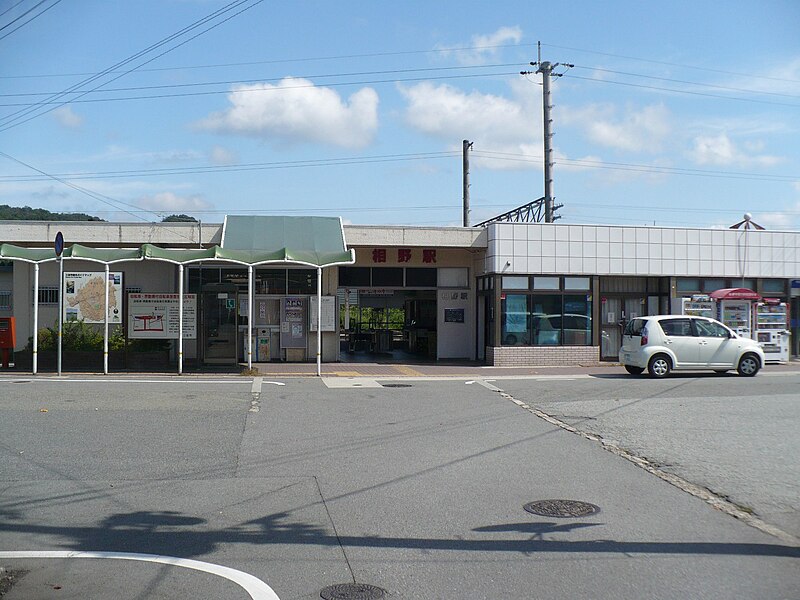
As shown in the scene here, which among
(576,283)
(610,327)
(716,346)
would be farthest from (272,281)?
(716,346)

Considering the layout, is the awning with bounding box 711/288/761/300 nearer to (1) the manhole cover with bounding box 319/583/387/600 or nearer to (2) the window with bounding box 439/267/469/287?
(2) the window with bounding box 439/267/469/287

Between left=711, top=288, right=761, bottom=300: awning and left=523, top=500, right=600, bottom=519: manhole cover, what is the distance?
62.8ft

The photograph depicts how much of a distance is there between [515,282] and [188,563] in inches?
754

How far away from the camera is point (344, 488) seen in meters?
8.74

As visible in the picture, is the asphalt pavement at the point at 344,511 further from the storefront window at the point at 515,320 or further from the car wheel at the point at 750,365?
the storefront window at the point at 515,320

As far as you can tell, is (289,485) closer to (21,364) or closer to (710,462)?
(710,462)

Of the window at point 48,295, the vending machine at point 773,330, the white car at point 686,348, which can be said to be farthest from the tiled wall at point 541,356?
the window at point 48,295

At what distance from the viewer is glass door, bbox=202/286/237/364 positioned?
22.6 m

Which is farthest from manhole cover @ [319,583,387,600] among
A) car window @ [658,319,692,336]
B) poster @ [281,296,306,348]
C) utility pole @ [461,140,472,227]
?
utility pole @ [461,140,472,227]

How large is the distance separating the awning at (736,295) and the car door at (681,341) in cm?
515


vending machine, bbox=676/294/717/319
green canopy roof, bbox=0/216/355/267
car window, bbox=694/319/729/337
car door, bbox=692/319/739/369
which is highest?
green canopy roof, bbox=0/216/355/267

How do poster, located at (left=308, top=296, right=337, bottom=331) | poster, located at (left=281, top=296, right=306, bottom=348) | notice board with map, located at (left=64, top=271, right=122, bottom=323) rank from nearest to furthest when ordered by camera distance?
notice board with map, located at (left=64, top=271, right=122, bottom=323), poster, located at (left=308, top=296, right=337, bottom=331), poster, located at (left=281, top=296, right=306, bottom=348)

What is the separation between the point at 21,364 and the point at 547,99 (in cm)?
1947

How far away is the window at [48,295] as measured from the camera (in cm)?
2469
